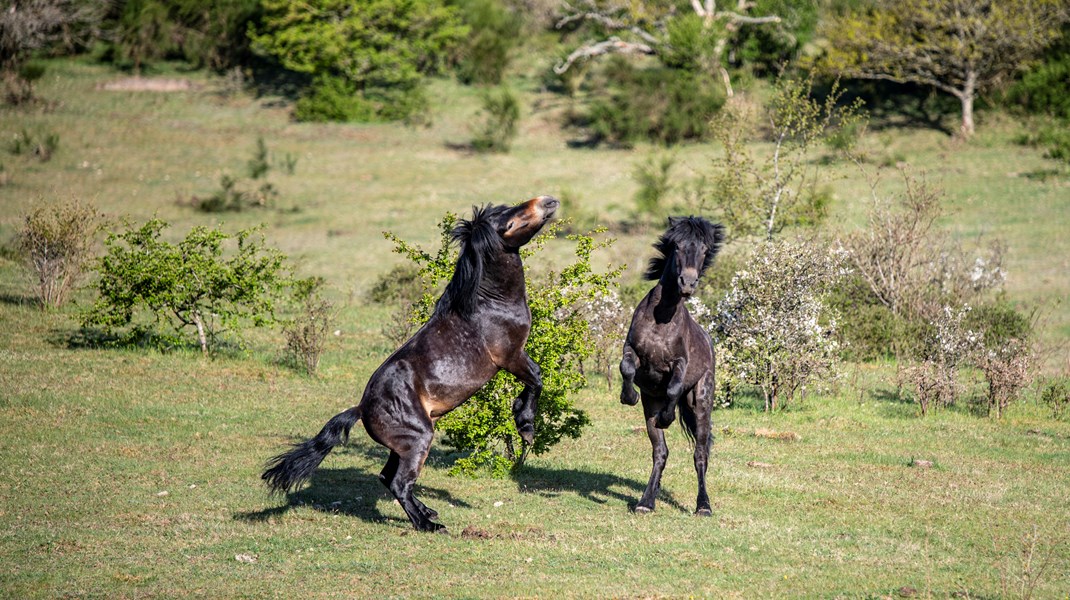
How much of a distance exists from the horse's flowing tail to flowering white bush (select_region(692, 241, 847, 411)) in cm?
806

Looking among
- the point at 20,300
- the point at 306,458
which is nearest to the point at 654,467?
the point at 306,458

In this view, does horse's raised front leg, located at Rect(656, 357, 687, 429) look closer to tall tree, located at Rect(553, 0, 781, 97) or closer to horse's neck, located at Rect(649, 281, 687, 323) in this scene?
horse's neck, located at Rect(649, 281, 687, 323)

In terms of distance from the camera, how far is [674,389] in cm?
968

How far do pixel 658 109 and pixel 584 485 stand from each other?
29799mm

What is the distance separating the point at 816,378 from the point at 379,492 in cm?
825

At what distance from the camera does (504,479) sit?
37.2ft

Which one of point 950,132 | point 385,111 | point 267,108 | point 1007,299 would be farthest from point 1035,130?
point 267,108

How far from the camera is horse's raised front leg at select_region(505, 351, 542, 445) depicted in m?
8.88

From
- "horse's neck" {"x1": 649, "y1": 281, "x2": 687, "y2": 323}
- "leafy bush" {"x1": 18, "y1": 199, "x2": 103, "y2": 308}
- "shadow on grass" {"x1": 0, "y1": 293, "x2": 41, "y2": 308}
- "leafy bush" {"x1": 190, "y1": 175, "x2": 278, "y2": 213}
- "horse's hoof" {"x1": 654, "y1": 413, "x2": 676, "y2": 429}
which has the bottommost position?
"shadow on grass" {"x1": 0, "y1": 293, "x2": 41, "y2": 308}

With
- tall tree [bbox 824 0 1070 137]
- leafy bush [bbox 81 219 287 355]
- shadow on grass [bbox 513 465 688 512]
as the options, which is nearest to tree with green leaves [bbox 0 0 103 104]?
leafy bush [bbox 81 219 287 355]

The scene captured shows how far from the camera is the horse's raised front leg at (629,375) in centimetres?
966

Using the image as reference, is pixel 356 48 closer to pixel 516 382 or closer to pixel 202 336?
pixel 202 336

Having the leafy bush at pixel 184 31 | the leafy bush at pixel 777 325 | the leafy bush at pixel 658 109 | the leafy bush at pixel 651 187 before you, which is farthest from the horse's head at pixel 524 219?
the leafy bush at pixel 184 31

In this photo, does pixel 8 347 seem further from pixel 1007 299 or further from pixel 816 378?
pixel 1007 299
